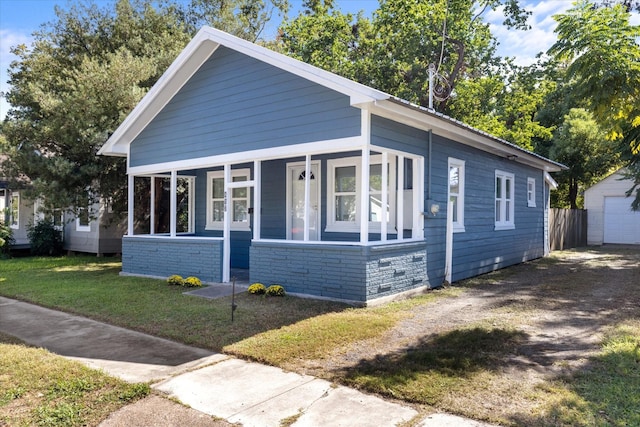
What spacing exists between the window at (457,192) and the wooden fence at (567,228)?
9.56 m

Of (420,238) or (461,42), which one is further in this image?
Result: (461,42)

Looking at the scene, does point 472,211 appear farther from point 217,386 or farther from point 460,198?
point 217,386

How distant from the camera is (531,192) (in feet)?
49.8

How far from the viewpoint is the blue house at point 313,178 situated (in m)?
7.80

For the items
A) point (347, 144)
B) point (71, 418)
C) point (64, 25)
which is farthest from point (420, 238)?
point (64, 25)

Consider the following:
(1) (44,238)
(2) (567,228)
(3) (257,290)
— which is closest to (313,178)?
(3) (257,290)

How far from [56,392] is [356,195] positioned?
6533mm

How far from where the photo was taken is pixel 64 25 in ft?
52.6

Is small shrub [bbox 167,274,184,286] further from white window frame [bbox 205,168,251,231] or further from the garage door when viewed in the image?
the garage door

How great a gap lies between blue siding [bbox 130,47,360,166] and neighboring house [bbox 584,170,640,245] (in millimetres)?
19774

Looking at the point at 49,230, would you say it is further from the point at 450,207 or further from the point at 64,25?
the point at 450,207

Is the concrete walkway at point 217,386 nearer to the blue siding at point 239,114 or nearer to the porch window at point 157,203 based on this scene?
the blue siding at point 239,114

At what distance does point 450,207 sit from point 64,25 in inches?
584

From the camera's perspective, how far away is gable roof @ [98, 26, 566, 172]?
737cm
